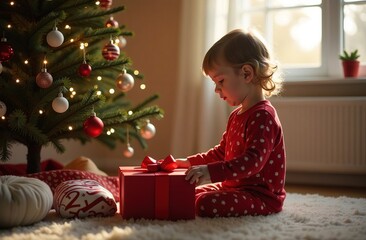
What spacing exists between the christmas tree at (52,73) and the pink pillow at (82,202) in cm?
27

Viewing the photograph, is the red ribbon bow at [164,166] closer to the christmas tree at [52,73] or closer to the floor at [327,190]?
the christmas tree at [52,73]

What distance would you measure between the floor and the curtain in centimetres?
49

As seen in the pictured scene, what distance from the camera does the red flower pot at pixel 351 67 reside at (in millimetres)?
2451

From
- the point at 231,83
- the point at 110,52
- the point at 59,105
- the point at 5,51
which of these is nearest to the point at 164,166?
the point at 231,83

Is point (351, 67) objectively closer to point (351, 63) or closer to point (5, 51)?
point (351, 63)

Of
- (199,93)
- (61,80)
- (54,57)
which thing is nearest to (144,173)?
(61,80)

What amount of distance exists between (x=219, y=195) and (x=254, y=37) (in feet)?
1.75

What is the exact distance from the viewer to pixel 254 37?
155cm

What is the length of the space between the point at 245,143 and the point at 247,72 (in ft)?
0.76

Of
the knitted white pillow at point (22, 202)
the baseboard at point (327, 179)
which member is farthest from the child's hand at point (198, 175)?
the baseboard at point (327, 179)

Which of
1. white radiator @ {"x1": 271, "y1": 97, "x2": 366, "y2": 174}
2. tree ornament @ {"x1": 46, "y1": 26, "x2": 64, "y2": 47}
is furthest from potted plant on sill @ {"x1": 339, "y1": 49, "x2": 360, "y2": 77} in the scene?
tree ornament @ {"x1": 46, "y1": 26, "x2": 64, "y2": 47}

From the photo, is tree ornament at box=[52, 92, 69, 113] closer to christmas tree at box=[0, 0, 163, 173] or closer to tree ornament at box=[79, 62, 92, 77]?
christmas tree at box=[0, 0, 163, 173]

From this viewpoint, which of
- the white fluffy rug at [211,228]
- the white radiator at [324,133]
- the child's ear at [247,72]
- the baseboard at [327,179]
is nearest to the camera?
the white fluffy rug at [211,228]

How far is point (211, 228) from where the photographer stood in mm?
1252
